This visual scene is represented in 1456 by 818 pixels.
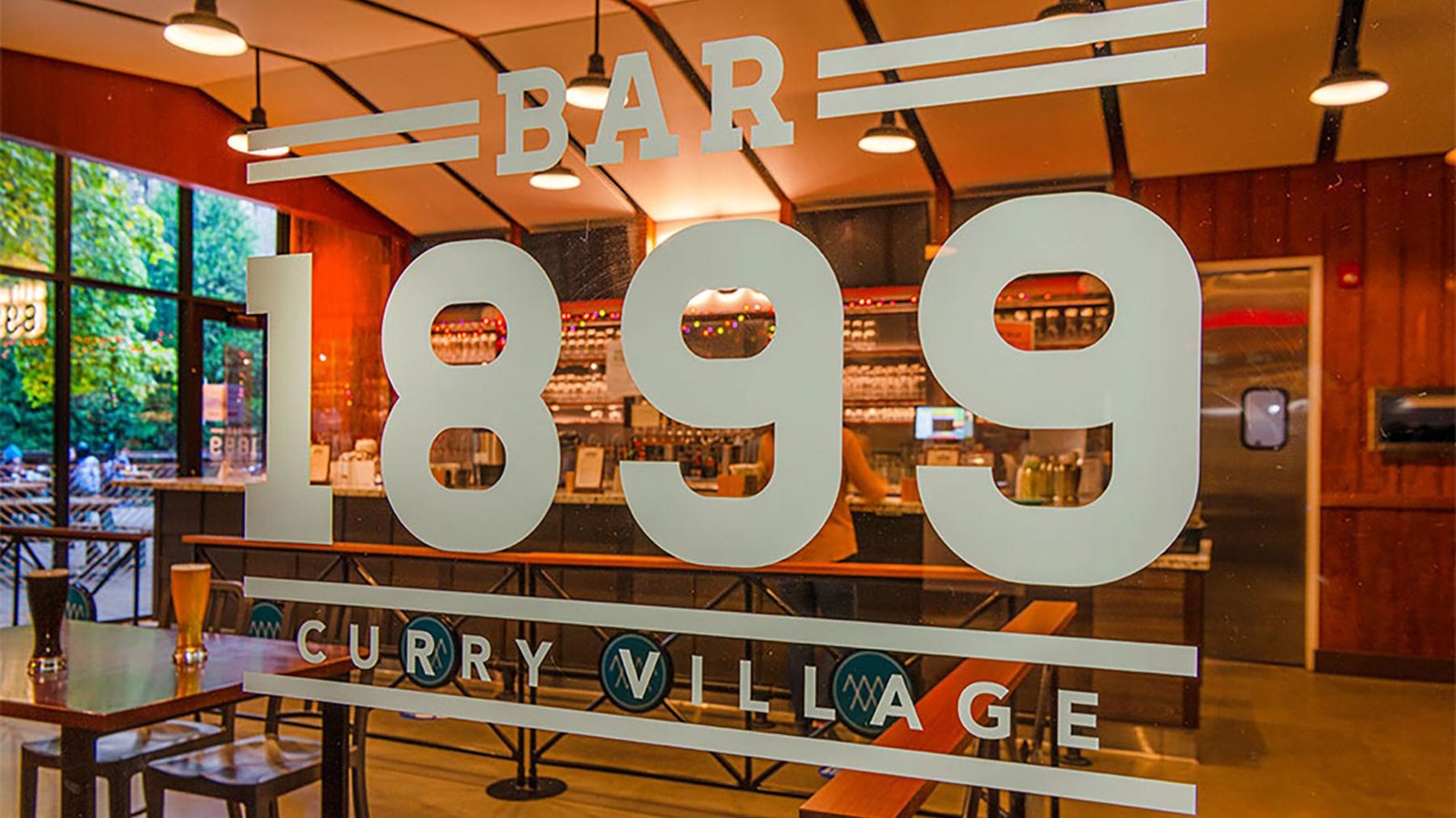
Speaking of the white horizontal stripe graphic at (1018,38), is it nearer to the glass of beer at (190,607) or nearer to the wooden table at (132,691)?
the wooden table at (132,691)

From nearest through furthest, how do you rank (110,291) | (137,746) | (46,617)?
(46,617) → (137,746) → (110,291)

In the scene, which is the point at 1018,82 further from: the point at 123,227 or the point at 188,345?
the point at 123,227

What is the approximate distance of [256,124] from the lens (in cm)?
229

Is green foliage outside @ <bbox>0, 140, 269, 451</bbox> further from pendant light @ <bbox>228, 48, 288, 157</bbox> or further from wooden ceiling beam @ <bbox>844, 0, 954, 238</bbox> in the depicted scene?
wooden ceiling beam @ <bbox>844, 0, 954, 238</bbox>

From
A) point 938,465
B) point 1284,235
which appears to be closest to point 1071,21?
point 1284,235

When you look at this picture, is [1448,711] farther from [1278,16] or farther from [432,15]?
[432,15]

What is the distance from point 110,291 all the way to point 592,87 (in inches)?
91.4

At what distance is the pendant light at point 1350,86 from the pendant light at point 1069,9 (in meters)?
0.39

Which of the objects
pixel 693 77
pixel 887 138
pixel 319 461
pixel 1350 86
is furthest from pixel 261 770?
pixel 1350 86

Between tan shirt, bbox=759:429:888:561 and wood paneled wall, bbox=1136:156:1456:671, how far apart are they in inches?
24.6

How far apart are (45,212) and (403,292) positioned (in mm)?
1294

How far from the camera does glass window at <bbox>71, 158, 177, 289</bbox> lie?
2639 millimetres

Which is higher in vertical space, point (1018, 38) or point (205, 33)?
point (205, 33)

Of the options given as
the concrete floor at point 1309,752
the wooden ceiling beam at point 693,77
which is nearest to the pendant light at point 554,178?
the wooden ceiling beam at point 693,77
